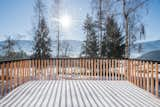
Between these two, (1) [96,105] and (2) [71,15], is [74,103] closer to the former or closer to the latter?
(1) [96,105]

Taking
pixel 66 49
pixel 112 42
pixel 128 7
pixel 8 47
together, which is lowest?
pixel 66 49

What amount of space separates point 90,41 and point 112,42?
2.50 metres

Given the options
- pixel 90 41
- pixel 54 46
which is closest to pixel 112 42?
pixel 90 41

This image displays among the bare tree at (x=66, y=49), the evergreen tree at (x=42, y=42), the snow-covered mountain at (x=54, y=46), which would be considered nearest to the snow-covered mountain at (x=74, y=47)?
the snow-covered mountain at (x=54, y=46)

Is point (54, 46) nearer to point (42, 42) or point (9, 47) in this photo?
point (42, 42)

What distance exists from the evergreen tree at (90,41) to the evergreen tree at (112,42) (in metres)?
1.48

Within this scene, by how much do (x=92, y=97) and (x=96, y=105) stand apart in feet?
2.37

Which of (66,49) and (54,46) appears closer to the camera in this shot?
(54,46)

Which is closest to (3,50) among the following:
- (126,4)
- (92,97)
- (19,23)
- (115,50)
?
(19,23)

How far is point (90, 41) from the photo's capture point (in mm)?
17547

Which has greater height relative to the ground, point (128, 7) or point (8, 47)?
point (128, 7)

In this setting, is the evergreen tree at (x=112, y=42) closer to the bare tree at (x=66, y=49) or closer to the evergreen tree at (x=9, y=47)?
the bare tree at (x=66, y=49)

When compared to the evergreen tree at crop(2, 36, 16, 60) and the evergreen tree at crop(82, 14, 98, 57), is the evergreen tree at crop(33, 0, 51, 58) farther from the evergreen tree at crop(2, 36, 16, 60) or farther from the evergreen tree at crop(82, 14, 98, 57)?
the evergreen tree at crop(82, 14, 98, 57)

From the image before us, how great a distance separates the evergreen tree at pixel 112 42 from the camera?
50.8 ft
